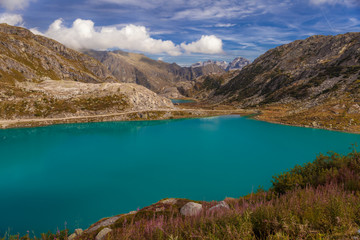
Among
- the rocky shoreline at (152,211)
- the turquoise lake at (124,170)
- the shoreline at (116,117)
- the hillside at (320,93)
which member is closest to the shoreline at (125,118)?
the shoreline at (116,117)

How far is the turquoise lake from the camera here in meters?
24.8

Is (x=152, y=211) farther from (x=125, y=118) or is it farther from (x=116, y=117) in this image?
(x=125, y=118)

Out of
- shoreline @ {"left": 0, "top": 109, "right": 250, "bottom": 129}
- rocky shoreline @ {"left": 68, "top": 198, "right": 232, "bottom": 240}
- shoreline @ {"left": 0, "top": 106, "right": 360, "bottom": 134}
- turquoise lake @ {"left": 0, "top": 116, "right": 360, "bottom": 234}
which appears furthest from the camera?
shoreline @ {"left": 0, "top": 109, "right": 250, "bottom": 129}

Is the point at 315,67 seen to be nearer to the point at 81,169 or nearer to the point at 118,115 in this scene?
the point at 118,115

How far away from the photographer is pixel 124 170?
1483 inches

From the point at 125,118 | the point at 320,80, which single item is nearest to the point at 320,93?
the point at 320,80

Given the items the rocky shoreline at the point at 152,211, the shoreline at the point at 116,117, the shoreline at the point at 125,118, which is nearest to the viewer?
the rocky shoreline at the point at 152,211

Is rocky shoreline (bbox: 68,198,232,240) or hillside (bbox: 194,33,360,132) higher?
hillside (bbox: 194,33,360,132)

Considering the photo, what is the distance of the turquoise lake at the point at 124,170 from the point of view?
977 inches

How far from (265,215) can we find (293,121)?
95.6 meters

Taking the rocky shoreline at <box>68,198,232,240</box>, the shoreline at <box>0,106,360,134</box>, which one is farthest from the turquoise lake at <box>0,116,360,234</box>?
the shoreline at <box>0,106,360,134</box>

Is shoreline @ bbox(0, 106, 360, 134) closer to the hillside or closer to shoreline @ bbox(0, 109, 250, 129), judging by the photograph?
shoreline @ bbox(0, 109, 250, 129)

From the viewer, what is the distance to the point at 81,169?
127 feet

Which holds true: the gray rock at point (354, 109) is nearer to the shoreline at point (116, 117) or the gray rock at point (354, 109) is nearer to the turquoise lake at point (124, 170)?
the turquoise lake at point (124, 170)
